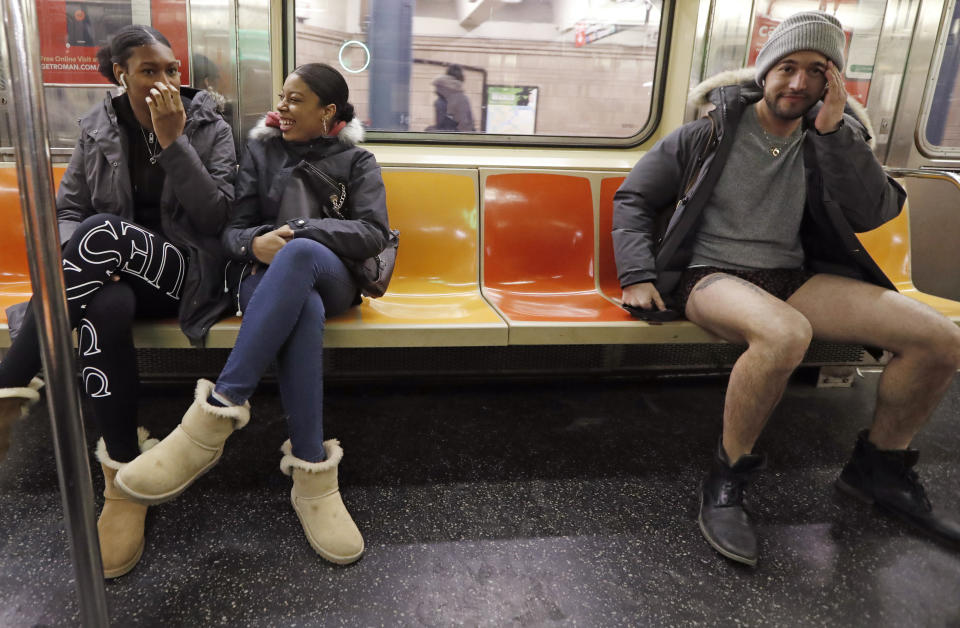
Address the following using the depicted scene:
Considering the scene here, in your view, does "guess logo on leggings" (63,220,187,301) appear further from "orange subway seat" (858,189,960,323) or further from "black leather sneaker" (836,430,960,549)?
"orange subway seat" (858,189,960,323)

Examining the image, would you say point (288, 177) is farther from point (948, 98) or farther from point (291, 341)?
point (948, 98)

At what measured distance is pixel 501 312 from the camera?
2.19 meters

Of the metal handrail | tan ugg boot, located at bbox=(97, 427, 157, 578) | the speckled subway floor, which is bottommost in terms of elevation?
the speckled subway floor

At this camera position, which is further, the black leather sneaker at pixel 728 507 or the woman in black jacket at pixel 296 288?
the black leather sneaker at pixel 728 507

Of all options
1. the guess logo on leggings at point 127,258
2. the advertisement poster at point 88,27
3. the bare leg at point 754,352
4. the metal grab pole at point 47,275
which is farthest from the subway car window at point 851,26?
the metal grab pole at point 47,275

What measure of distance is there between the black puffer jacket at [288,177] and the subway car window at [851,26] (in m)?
2.10

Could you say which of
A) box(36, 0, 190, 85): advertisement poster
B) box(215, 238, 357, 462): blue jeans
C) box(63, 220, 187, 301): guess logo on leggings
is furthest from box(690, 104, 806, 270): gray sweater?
box(36, 0, 190, 85): advertisement poster

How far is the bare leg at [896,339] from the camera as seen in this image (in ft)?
6.07

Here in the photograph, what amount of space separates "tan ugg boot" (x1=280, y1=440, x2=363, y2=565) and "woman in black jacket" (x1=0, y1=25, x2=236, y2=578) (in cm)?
41

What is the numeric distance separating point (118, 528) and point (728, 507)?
1681mm

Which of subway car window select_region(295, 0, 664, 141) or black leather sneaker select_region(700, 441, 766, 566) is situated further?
subway car window select_region(295, 0, 664, 141)

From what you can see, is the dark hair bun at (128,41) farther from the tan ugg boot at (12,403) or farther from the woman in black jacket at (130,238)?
the tan ugg boot at (12,403)

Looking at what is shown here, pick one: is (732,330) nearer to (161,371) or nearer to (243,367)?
(243,367)

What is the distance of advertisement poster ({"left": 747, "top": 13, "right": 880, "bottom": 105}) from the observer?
303 centimetres
